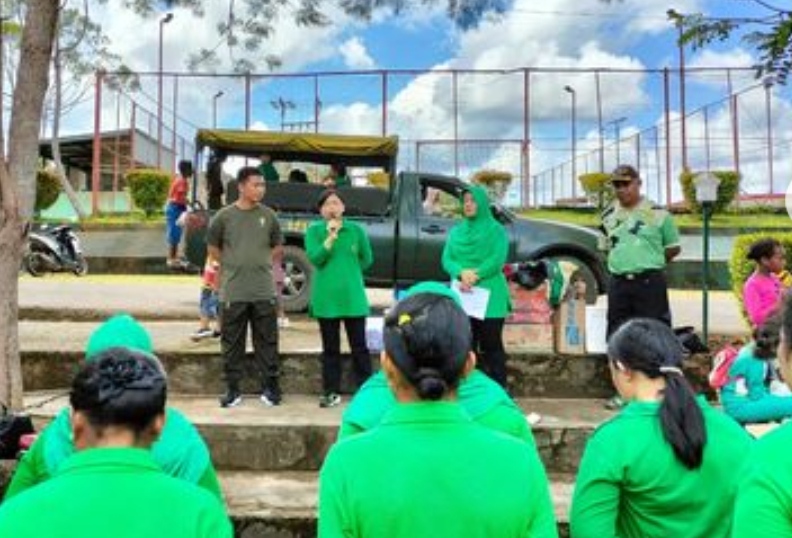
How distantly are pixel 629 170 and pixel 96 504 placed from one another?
4.95 meters

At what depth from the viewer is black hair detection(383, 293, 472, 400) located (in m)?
1.87

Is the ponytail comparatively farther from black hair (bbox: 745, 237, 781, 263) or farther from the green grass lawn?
the green grass lawn

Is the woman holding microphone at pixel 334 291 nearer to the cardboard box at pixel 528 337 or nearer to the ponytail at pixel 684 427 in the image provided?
the cardboard box at pixel 528 337

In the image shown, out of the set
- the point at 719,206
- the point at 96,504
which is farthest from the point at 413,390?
the point at 719,206

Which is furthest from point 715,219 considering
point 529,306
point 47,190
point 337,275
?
point 337,275

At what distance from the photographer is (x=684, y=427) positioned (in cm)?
223

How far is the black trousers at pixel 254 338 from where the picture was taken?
19.6 ft

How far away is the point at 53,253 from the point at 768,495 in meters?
13.8

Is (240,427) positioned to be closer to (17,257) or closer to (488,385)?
(17,257)

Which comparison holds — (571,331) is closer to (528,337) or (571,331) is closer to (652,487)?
(528,337)

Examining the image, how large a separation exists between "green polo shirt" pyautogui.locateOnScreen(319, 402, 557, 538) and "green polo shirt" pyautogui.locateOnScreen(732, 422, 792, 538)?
42 cm

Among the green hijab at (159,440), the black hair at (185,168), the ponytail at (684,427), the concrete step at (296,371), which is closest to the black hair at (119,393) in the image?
the green hijab at (159,440)

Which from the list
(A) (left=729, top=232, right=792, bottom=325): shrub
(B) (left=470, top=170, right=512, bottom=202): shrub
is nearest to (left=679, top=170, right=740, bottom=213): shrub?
(B) (left=470, top=170, right=512, bottom=202): shrub

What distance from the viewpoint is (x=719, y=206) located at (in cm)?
2225
